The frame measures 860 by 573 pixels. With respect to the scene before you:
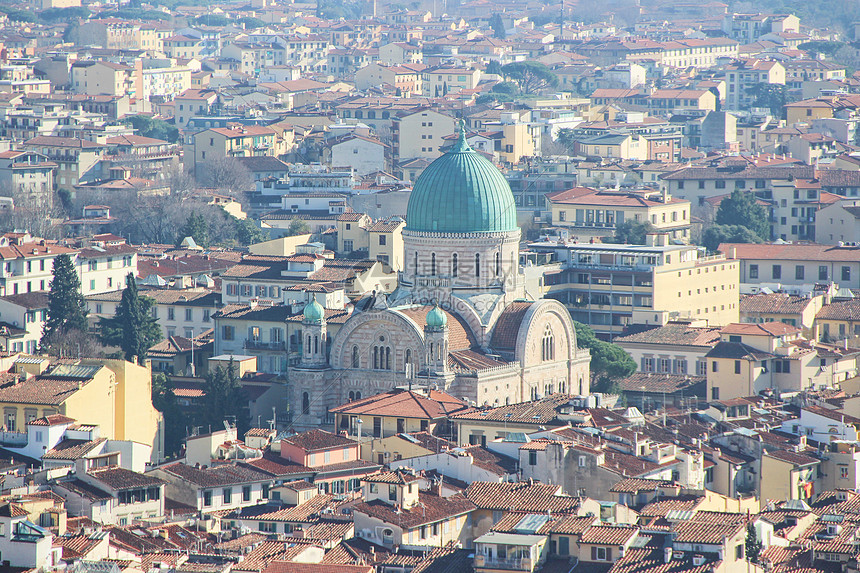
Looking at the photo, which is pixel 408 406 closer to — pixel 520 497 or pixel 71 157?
pixel 520 497

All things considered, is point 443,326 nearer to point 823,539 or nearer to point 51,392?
point 51,392

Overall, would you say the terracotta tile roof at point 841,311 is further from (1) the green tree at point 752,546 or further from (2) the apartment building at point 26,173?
(2) the apartment building at point 26,173

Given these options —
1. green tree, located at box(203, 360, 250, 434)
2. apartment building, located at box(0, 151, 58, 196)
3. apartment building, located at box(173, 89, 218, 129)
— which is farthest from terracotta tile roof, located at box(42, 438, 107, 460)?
apartment building, located at box(173, 89, 218, 129)

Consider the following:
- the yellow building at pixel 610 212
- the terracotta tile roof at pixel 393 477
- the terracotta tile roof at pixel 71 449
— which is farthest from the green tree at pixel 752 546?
the yellow building at pixel 610 212

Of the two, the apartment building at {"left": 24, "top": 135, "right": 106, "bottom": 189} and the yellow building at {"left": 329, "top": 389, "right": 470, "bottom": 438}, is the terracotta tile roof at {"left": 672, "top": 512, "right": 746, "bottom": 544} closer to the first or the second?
the yellow building at {"left": 329, "top": 389, "right": 470, "bottom": 438}

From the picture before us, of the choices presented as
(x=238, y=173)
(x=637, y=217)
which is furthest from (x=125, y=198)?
(x=637, y=217)

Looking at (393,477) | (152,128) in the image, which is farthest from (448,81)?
(393,477)
